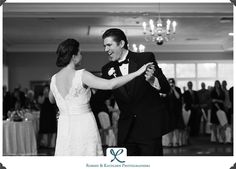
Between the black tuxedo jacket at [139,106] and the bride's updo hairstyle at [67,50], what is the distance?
31 cm

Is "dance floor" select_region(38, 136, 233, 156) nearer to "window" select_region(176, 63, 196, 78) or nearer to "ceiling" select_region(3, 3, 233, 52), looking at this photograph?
"ceiling" select_region(3, 3, 233, 52)

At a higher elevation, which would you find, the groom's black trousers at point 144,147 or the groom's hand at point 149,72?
the groom's hand at point 149,72

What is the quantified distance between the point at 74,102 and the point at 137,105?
421mm

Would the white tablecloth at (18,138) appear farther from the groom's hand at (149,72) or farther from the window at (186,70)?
the window at (186,70)

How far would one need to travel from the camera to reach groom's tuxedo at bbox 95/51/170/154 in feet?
8.98

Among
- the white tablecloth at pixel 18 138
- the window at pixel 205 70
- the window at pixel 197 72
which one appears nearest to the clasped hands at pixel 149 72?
the white tablecloth at pixel 18 138

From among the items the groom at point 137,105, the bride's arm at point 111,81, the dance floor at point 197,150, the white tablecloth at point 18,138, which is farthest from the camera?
the dance floor at point 197,150

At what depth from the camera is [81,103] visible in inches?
103

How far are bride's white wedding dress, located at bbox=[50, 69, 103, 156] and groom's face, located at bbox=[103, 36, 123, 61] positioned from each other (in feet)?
0.72

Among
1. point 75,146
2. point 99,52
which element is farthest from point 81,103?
point 99,52

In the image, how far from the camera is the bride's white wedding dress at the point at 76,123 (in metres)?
2.62

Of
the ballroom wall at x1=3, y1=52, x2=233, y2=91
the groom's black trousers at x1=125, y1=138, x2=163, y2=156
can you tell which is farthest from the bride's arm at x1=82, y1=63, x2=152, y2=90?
the ballroom wall at x1=3, y1=52, x2=233, y2=91

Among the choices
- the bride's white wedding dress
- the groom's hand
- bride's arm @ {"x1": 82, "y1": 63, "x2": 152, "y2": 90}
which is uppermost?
the groom's hand

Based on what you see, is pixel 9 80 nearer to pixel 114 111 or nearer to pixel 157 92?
pixel 114 111
